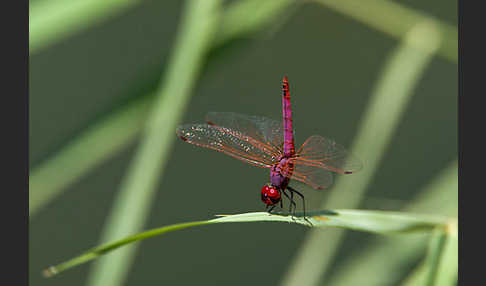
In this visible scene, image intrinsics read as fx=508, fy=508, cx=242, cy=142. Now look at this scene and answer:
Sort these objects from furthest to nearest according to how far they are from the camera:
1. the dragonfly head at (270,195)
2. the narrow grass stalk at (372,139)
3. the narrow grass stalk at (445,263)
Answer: the narrow grass stalk at (372,139) → the dragonfly head at (270,195) → the narrow grass stalk at (445,263)

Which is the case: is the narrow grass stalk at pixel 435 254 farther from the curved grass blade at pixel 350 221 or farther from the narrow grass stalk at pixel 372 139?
the narrow grass stalk at pixel 372 139

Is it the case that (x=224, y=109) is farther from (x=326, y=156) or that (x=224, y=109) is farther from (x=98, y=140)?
(x=326, y=156)

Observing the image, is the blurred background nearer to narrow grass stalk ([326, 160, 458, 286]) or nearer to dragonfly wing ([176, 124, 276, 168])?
narrow grass stalk ([326, 160, 458, 286])

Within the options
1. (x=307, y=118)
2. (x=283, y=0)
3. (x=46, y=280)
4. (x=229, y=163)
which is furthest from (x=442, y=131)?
(x=46, y=280)

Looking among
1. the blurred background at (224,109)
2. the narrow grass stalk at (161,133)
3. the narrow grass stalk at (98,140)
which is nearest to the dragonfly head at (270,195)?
the narrow grass stalk at (161,133)

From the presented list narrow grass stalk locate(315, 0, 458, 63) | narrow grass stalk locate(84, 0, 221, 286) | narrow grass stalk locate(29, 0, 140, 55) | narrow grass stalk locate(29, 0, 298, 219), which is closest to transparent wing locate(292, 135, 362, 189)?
narrow grass stalk locate(84, 0, 221, 286)

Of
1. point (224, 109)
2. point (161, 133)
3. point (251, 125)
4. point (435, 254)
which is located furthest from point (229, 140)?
point (224, 109)
